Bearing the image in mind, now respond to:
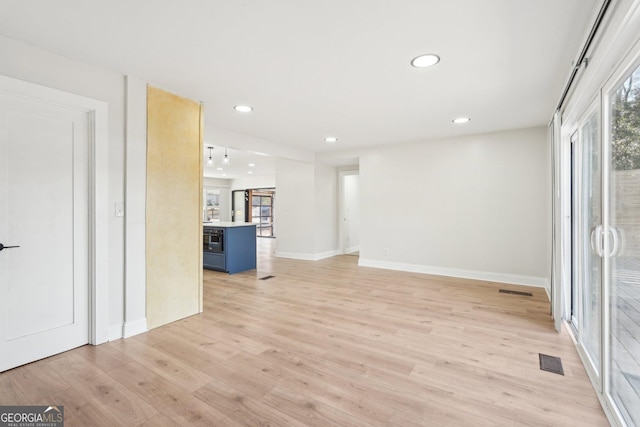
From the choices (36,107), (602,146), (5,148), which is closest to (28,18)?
(36,107)

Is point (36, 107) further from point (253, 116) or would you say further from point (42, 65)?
point (253, 116)

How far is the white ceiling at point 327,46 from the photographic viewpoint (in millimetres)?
1844

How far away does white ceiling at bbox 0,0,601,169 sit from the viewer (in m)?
1.84

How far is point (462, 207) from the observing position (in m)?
5.13

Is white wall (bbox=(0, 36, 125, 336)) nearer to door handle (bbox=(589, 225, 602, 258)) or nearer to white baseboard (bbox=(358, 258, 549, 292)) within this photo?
door handle (bbox=(589, 225, 602, 258))

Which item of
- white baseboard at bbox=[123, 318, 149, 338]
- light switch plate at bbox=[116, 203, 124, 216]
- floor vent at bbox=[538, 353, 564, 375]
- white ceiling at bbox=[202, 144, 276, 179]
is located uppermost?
white ceiling at bbox=[202, 144, 276, 179]

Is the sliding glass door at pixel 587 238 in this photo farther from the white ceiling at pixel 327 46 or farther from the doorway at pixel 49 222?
the doorway at pixel 49 222

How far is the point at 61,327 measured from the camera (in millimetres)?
2469

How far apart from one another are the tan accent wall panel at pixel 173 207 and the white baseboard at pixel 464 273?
3603 millimetres

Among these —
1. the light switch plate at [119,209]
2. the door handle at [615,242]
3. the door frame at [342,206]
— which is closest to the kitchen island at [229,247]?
the door frame at [342,206]

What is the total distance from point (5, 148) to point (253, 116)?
244 cm

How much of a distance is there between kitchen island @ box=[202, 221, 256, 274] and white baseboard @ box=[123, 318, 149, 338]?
8.62 feet

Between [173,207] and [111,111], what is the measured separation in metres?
1.03

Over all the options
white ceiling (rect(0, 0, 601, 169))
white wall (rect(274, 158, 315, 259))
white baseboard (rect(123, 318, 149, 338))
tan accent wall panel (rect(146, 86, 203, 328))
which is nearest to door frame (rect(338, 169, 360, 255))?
white wall (rect(274, 158, 315, 259))
